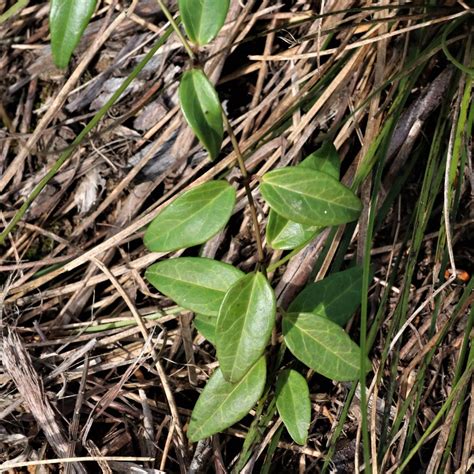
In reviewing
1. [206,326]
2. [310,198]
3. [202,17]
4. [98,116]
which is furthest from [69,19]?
[206,326]

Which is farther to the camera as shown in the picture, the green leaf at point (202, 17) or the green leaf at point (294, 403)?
the green leaf at point (294, 403)

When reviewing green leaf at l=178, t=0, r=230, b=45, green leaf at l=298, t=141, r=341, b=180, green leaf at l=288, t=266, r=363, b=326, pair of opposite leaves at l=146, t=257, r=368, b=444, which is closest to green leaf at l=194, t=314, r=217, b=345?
pair of opposite leaves at l=146, t=257, r=368, b=444

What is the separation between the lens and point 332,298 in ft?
4.31

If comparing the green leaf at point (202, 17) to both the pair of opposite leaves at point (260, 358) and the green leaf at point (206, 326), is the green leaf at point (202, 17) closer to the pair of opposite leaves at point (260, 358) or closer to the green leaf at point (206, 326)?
the pair of opposite leaves at point (260, 358)

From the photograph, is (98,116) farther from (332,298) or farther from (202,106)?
(332,298)

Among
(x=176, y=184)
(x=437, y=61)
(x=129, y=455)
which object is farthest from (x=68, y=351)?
(x=437, y=61)

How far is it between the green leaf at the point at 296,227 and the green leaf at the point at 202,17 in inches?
12.3

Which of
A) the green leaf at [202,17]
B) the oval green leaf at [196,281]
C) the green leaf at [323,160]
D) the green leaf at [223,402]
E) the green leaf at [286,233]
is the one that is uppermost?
the green leaf at [202,17]

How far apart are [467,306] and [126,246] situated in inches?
30.2

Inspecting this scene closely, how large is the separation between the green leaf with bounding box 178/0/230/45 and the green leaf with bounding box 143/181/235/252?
224 mm

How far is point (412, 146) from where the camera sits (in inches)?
60.5

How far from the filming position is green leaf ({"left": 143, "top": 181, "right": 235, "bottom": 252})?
1.10 metres

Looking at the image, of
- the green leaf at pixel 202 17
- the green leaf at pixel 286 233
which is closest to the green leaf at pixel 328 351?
the green leaf at pixel 286 233

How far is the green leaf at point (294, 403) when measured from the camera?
4.16 ft
